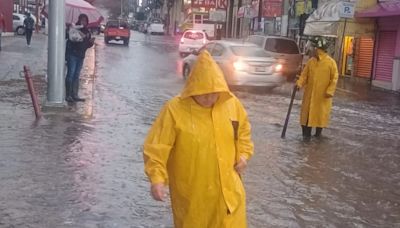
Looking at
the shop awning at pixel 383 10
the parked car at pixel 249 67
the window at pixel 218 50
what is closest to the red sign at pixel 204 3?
the shop awning at pixel 383 10

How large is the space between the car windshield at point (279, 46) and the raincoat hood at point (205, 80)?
62.1 ft

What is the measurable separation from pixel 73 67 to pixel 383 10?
550 inches

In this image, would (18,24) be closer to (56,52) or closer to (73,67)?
(73,67)

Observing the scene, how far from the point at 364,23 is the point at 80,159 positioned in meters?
19.7

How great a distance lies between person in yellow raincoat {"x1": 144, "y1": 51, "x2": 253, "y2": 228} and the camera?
3.88 meters

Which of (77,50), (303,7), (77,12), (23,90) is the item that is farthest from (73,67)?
(303,7)

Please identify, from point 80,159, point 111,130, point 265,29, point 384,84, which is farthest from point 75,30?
point 265,29

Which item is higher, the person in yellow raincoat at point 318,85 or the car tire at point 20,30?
the person in yellow raincoat at point 318,85

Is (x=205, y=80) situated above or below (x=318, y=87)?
above

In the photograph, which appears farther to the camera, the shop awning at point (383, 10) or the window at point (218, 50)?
the shop awning at point (383, 10)

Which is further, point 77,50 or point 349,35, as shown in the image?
point 349,35

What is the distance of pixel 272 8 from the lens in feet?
135

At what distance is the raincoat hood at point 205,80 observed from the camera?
3.86 metres

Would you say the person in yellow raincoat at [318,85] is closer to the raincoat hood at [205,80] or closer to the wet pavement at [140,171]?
the wet pavement at [140,171]
